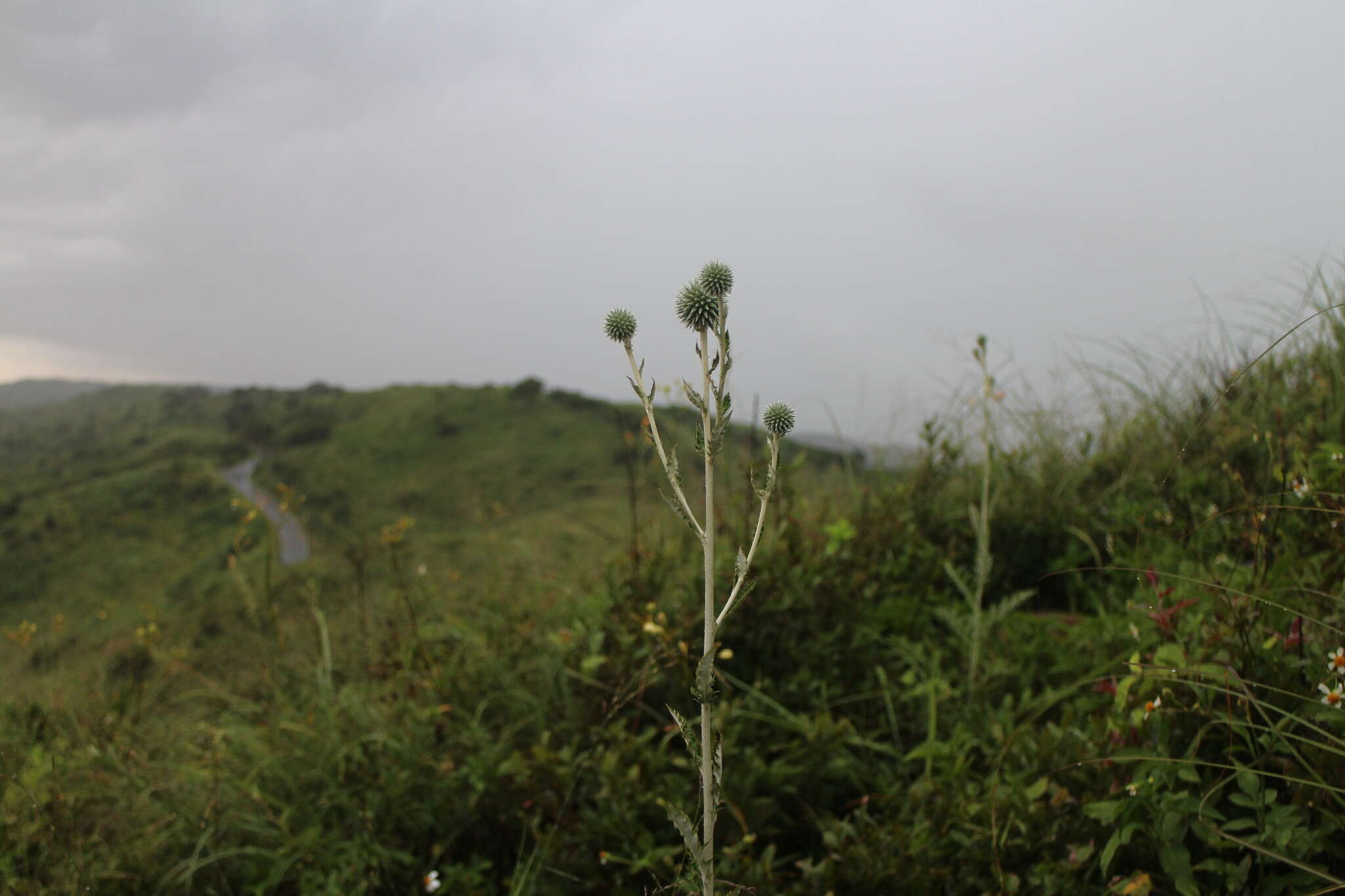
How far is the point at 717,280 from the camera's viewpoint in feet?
3.83

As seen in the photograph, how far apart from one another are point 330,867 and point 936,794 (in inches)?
73.4

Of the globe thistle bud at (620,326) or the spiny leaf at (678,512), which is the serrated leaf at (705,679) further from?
the globe thistle bud at (620,326)

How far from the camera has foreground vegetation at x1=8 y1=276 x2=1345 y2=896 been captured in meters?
1.75

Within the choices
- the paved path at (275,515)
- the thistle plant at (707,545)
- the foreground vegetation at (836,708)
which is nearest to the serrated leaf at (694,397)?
the thistle plant at (707,545)

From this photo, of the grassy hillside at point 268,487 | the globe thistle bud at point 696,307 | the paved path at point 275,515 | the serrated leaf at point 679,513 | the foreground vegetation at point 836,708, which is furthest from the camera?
the grassy hillside at point 268,487

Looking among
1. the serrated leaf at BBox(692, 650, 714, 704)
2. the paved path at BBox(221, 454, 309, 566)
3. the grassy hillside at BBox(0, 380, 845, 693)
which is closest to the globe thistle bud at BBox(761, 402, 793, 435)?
the serrated leaf at BBox(692, 650, 714, 704)

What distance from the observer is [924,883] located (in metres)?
1.80

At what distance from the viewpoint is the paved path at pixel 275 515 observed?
11.7ft

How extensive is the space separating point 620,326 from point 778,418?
0.98 ft

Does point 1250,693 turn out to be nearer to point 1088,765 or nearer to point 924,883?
point 1088,765

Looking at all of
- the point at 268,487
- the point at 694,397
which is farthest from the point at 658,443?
the point at 268,487

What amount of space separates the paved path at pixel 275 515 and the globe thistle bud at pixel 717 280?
2953mm

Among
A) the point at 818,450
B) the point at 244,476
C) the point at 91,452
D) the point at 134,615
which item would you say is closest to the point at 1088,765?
the point at 818,450

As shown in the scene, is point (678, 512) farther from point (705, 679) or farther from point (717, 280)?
point (717, 280)
